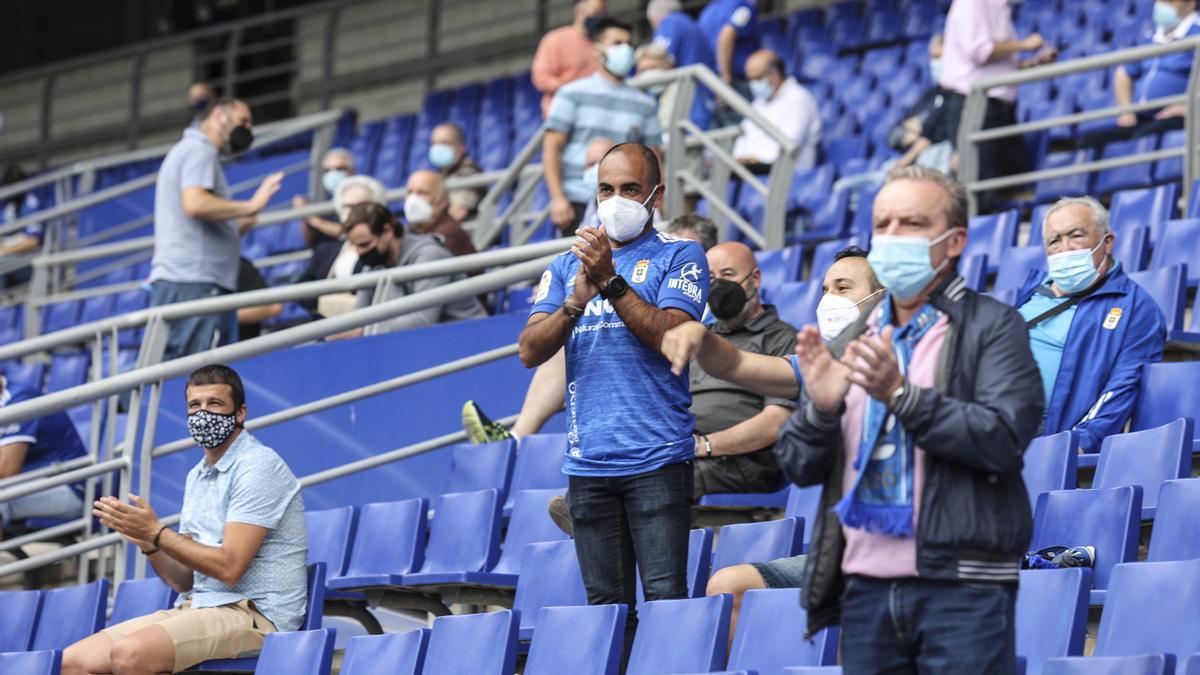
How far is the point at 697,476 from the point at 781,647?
1.28 meters

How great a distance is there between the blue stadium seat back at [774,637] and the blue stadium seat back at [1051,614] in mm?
398

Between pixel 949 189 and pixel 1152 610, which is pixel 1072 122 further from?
pixel 949 189

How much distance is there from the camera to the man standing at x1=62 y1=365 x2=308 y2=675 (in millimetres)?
4926

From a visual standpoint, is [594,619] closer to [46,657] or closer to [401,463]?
[46,657]

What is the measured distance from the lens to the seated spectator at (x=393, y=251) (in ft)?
23.6

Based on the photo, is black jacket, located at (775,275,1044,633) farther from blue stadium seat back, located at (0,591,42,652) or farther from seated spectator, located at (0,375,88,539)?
seated spectator, located at (0,375,88,539)

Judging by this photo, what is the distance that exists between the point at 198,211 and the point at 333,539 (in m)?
1.92

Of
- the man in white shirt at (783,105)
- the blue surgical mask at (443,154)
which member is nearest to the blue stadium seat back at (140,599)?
the blue surgical mask at (443,154)

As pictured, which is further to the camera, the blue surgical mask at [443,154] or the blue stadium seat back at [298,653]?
the blue surgical mask at [443,154]

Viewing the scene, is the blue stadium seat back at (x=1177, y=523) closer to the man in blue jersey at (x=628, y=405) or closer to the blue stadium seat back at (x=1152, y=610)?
the blue stadium seat back at (x=1152, y=610)

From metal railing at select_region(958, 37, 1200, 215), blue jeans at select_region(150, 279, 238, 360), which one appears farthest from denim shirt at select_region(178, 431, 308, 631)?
metal railing at select_region(958, 37, 1200, 215)

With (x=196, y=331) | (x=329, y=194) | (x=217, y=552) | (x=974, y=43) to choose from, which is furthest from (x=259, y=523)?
(x=329, y=194)

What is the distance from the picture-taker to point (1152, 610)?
3.57 metres

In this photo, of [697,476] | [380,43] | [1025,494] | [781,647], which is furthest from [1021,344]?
[380,43]
